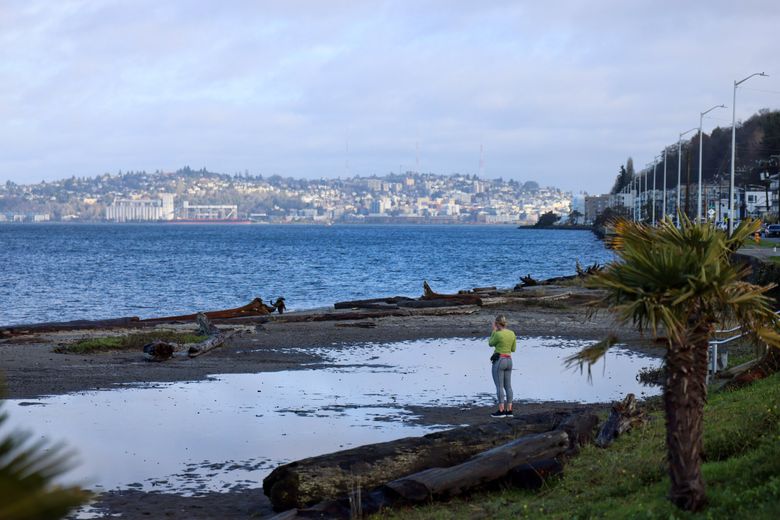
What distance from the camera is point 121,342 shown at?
27.2 metres

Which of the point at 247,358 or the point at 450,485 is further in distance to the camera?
the point at 247,358

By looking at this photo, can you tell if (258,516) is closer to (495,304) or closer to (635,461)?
(635,461)

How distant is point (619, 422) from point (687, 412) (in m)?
4.87

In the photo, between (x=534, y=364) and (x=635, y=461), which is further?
(x=534, y=364)

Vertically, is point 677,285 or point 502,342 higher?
point 677,285

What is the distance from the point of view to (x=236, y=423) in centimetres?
1634

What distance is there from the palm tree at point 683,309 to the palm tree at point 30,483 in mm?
6612

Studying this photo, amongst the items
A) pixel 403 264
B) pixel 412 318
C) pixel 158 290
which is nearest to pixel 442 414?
pixel 412 318

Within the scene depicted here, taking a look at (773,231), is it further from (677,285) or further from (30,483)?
(30,483)

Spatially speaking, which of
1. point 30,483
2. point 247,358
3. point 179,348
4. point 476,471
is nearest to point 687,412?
point 476,471

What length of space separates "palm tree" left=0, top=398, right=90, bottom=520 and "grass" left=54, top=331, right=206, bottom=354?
975 inches

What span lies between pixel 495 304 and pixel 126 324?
1448cm

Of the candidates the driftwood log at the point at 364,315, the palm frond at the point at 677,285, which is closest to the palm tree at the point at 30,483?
the palm frond at the point at 677,285

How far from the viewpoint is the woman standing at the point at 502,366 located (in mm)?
16500
